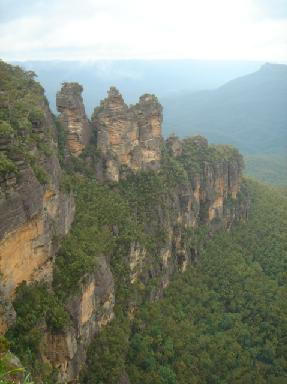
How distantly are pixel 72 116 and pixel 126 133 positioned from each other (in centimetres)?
539

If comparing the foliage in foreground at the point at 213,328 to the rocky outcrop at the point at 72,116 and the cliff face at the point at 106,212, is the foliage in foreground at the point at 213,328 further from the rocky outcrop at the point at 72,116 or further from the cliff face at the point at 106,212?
the rocky outcrop at the point at 72,116

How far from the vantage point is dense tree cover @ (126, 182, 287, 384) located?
2925 centimetres

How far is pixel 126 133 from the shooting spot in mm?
37594

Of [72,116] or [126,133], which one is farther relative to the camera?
[126,133]

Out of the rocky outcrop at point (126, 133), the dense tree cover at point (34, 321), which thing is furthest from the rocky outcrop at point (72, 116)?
the dense tree cover at point (34, 321)

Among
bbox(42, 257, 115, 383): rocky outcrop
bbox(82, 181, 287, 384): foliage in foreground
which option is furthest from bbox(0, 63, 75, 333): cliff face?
bbox(82, 181, 287, 384): foliage in foreground

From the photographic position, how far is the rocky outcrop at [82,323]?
835 inches

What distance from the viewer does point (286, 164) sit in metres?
123

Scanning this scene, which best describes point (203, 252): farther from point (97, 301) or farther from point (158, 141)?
point (97, 301)

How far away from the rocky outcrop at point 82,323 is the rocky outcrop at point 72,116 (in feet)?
40.7

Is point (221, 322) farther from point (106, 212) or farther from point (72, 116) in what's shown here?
point (72, 116)

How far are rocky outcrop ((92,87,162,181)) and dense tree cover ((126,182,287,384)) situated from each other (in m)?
11.8

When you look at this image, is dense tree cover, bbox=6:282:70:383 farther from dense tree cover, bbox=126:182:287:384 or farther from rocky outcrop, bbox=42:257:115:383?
dense tree cover, bbox=126:182:287:384

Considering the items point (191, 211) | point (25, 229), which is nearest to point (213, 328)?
point (191, 211)
